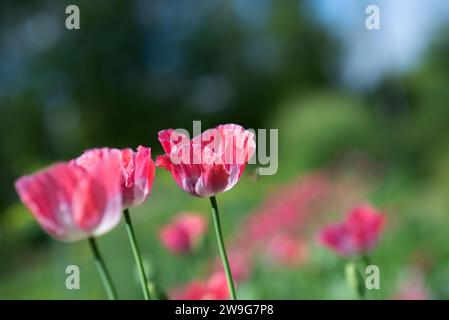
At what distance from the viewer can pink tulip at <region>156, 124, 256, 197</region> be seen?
0.44 m

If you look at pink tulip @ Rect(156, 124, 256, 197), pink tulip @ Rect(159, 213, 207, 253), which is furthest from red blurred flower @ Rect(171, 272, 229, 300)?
pink tulip @ Rect(159, 213, 207, 253)

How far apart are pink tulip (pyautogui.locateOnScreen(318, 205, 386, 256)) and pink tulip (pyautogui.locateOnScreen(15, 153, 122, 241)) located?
1.01 feet

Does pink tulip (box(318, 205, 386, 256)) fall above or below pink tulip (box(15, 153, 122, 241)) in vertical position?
below

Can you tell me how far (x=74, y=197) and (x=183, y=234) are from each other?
0.47 metres

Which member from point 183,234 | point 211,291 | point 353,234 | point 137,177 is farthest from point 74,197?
point 183,234

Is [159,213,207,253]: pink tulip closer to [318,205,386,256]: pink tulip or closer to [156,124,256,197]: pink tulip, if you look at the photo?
[318,205,386,256]: pink tulip

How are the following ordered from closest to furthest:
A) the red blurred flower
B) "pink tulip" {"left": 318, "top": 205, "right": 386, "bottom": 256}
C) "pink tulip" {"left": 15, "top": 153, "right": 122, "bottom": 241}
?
"pink tulip" {"left": 15, "top": 153, "right": 122, "bottom": 241} → the red blurred flower → "pink tulip" {"left": 318, "top": 205, "right": 386, "bottom": 256}

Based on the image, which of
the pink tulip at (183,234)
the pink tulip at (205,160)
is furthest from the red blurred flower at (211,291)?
the pink tulip at (183,234)

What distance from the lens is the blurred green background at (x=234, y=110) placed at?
2045 mm

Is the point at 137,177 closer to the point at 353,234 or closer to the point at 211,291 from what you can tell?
the point at 211,291

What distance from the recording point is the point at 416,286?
3.22 ft

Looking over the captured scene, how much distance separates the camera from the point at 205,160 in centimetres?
45

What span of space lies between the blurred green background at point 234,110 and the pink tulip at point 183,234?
255 millimetres

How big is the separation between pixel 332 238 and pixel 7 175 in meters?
3.97
